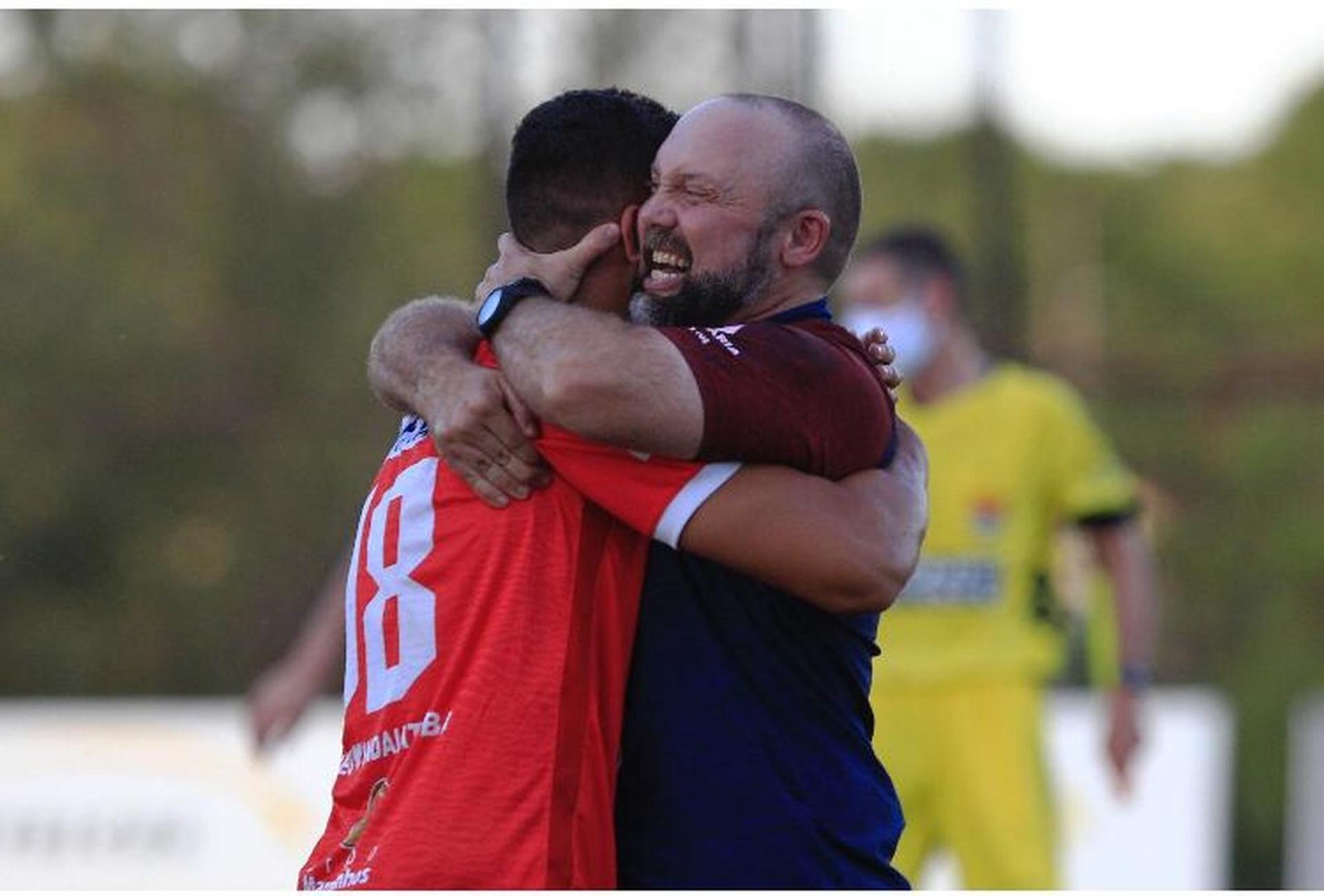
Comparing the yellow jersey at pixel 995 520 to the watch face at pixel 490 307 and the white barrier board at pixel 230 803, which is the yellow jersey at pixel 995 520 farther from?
the watch face at pixel 490 307

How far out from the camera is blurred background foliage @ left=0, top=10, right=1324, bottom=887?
84.1 feet

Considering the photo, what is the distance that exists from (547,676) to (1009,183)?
25097 mm

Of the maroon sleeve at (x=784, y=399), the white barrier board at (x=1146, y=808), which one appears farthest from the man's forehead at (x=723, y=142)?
the white barrier board at (x=1146, y=808)

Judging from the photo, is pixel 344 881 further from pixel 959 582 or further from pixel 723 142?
pixel 959 582

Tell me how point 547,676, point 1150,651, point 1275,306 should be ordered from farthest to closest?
1. point 1275,306
2. point 1150,651
3. point 547,676

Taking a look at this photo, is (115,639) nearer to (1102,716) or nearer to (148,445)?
(148,445)

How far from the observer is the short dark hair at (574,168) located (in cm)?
355

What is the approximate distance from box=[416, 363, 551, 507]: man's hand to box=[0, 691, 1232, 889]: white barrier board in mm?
7041

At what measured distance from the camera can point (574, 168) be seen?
3553 millimetres

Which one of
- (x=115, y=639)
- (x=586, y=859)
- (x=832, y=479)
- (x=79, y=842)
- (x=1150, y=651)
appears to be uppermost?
(x=832, y=479)

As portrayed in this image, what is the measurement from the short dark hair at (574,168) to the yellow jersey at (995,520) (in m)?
4.54

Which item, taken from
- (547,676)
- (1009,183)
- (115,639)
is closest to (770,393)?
(547,676)

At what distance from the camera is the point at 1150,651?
840 cm

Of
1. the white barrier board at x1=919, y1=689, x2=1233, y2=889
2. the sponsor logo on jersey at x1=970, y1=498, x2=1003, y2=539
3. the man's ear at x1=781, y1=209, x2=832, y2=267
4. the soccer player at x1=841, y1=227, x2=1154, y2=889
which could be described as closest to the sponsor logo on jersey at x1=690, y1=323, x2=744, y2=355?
the man's ear at x1=781, y1=209, x2=832, y2=267
